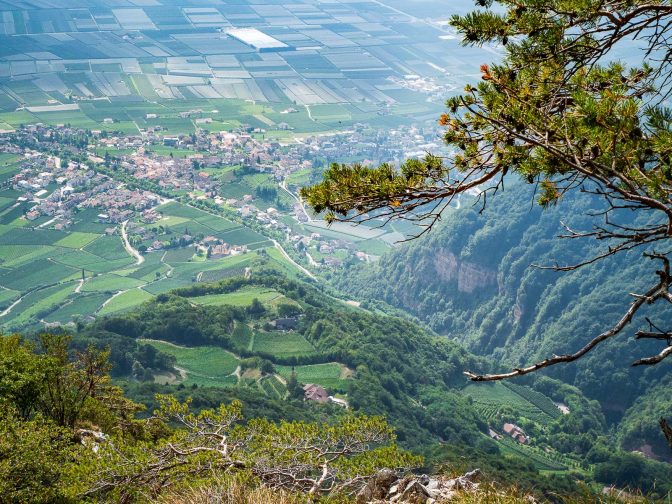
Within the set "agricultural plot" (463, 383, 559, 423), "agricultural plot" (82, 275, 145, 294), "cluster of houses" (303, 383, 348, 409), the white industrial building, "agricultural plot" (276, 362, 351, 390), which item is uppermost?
the white industrial building

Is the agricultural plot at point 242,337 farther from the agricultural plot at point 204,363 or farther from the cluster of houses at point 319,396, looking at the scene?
the cluster of houses at point 319,396

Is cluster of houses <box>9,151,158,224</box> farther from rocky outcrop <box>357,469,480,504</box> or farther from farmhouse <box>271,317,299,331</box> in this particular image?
rocky outcrop <box>357,469,480,504</box>

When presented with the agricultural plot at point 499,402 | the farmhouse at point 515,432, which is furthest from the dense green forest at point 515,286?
the farmhouse at point 515,432

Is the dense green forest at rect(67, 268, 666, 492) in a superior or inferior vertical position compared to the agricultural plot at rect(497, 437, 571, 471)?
superior

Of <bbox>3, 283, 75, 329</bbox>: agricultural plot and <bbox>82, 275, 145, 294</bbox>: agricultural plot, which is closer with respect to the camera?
<bbox>3, 283, 75, 329</bbox>: agricultural plot

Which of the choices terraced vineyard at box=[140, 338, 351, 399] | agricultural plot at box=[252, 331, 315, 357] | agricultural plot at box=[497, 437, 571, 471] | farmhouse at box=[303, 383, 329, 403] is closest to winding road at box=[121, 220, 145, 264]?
terraced vineyard at box=[140, 338, 351, 399]

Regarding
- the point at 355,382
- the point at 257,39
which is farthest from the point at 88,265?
the point at 257,39
